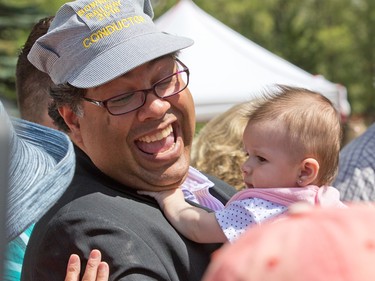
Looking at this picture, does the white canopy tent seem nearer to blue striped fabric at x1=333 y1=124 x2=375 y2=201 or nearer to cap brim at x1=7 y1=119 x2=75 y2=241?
blue striped fabric at x1=333 y1=124 x2=375 y2=201

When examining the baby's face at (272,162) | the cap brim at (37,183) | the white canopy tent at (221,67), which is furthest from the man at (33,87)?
the white canopy tent at (221,67)

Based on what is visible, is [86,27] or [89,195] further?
[86,27]

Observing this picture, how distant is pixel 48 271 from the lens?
7.89ft

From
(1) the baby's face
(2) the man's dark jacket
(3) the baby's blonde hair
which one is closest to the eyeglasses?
(2) the man's dark jacket

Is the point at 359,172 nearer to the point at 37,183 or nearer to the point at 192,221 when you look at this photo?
the point at 192,221

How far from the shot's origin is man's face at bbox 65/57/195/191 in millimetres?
2621

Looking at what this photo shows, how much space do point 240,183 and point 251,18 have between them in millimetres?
21469

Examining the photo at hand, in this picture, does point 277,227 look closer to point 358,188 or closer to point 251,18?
point 358,188

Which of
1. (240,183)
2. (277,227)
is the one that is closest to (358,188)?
(240,183)

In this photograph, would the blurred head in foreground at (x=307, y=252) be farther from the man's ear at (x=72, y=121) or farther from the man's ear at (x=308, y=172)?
the man's ear at (x=72, y=121)

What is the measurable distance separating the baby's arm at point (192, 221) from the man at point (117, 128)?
3 centimetres

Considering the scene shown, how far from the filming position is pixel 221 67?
8.28m

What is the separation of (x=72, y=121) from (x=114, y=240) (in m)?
0.57

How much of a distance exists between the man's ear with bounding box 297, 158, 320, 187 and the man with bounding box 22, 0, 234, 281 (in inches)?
13.1
